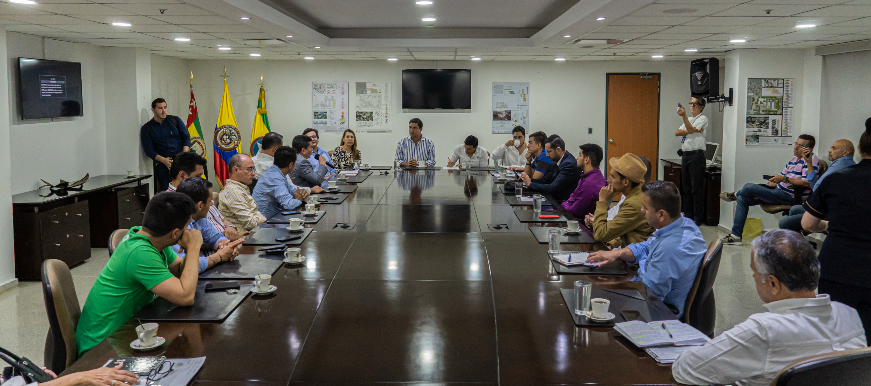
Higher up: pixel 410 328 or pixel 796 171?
pixel 796 171

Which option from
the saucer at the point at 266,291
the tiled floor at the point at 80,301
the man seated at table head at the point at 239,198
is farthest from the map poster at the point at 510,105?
the saucer at the point at 266,291

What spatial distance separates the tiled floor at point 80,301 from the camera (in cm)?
446

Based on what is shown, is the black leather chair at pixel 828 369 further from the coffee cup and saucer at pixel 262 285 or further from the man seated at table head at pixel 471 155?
the man seated at table head at pixel 471 155

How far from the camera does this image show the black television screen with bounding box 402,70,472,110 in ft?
35.1

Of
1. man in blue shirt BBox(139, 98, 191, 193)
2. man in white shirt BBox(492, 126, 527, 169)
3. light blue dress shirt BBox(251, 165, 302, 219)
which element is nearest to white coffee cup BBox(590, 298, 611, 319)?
light blue dress shirt BBox(251, 165, 302, 219)

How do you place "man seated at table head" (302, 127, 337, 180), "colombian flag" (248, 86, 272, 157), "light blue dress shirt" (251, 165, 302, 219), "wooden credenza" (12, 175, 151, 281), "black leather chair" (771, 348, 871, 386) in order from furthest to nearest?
"colombian flag" (248, 86, 272, 157), "man seated at table head" (302, 127, 337, 180), "wooden credenza" (12, 175, 151, 281), "light blue dress shirt" (251, 165, 302, 219), "black leather chair" (771, 348, 871, 386)

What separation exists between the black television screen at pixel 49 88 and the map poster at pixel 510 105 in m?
5.98

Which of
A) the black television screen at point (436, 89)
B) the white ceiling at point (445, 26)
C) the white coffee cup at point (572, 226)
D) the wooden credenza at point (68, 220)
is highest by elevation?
the white ceiling at point (445, 26)

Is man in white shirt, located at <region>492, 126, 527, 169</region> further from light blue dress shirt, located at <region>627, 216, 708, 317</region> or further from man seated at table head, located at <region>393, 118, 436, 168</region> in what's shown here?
light blue dress shirt, located at <region>627, 216, 708, 317</region>

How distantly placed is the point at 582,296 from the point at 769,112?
268 inches

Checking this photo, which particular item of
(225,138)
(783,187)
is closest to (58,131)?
(225,138)

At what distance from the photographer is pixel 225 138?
10.4 metres

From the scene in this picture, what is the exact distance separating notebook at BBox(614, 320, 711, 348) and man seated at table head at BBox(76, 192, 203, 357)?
5.49 feet

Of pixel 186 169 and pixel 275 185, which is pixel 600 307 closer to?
pixel 186 169
